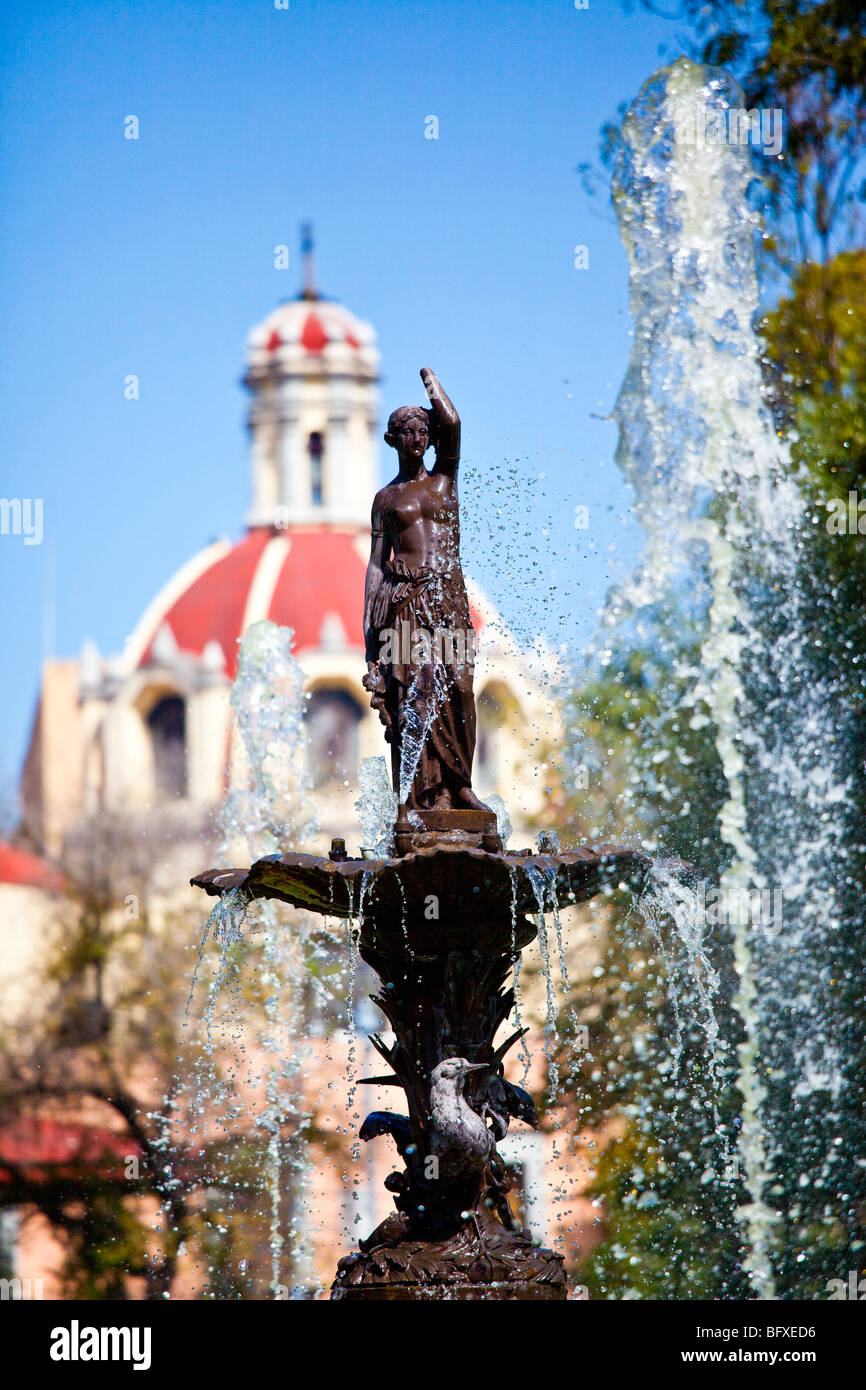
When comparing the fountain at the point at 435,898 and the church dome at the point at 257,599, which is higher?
the church dome at the point at 257,599

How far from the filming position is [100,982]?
24.0 m

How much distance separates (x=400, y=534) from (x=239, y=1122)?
1266 cm

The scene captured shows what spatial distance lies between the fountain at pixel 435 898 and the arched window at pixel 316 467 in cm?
4759

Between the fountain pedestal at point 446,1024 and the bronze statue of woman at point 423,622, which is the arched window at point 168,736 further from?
the fountain pedestal at point 446,1024

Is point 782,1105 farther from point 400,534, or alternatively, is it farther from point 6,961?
point 6,961

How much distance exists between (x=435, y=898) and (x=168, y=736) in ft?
129

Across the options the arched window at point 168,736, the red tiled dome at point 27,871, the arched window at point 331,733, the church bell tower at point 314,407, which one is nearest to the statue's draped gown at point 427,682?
the red tiled dome at point 27,871

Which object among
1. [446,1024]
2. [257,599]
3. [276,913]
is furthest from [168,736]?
[446,1024]

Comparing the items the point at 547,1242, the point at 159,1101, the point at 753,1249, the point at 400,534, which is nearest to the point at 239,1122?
the point at 159,1101

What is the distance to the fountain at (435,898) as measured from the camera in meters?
8.05

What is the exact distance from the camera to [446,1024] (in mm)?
8359

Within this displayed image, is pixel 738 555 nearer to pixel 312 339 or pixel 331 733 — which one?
pixel 331 733

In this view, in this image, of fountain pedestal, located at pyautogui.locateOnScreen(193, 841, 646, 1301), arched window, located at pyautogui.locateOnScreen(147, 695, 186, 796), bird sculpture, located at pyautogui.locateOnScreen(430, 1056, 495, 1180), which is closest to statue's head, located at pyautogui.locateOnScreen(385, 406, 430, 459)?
fountain pedestal, located at pyautogui.locateOnScreen(193, 841, 646, 1301)
